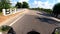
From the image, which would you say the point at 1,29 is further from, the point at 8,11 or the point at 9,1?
the point at 9,1

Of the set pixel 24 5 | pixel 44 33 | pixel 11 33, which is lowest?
pixel 24 5

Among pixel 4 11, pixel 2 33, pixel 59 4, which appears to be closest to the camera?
pixel 2 33

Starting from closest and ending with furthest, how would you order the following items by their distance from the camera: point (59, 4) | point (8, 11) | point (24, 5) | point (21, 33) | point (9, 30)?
point (9, 30)
point (21, 33)
point (8, 11)
point (59, 4)
point (24, 5)

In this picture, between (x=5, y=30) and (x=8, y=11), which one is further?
(x=8, y=11)

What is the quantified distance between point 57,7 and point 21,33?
1500 inches

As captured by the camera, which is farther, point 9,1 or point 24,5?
point 24,5

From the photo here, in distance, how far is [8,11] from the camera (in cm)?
4453

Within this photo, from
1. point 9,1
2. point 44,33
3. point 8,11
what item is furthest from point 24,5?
point 44,33

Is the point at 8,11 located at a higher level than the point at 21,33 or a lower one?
lower

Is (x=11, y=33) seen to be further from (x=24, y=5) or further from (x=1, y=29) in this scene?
(x=24, y=5)

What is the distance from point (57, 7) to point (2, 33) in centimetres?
4714

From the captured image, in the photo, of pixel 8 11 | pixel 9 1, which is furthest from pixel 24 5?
pixel 8 11

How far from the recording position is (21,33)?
19.5m

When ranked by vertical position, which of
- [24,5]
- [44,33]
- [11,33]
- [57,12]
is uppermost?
[11,33]
